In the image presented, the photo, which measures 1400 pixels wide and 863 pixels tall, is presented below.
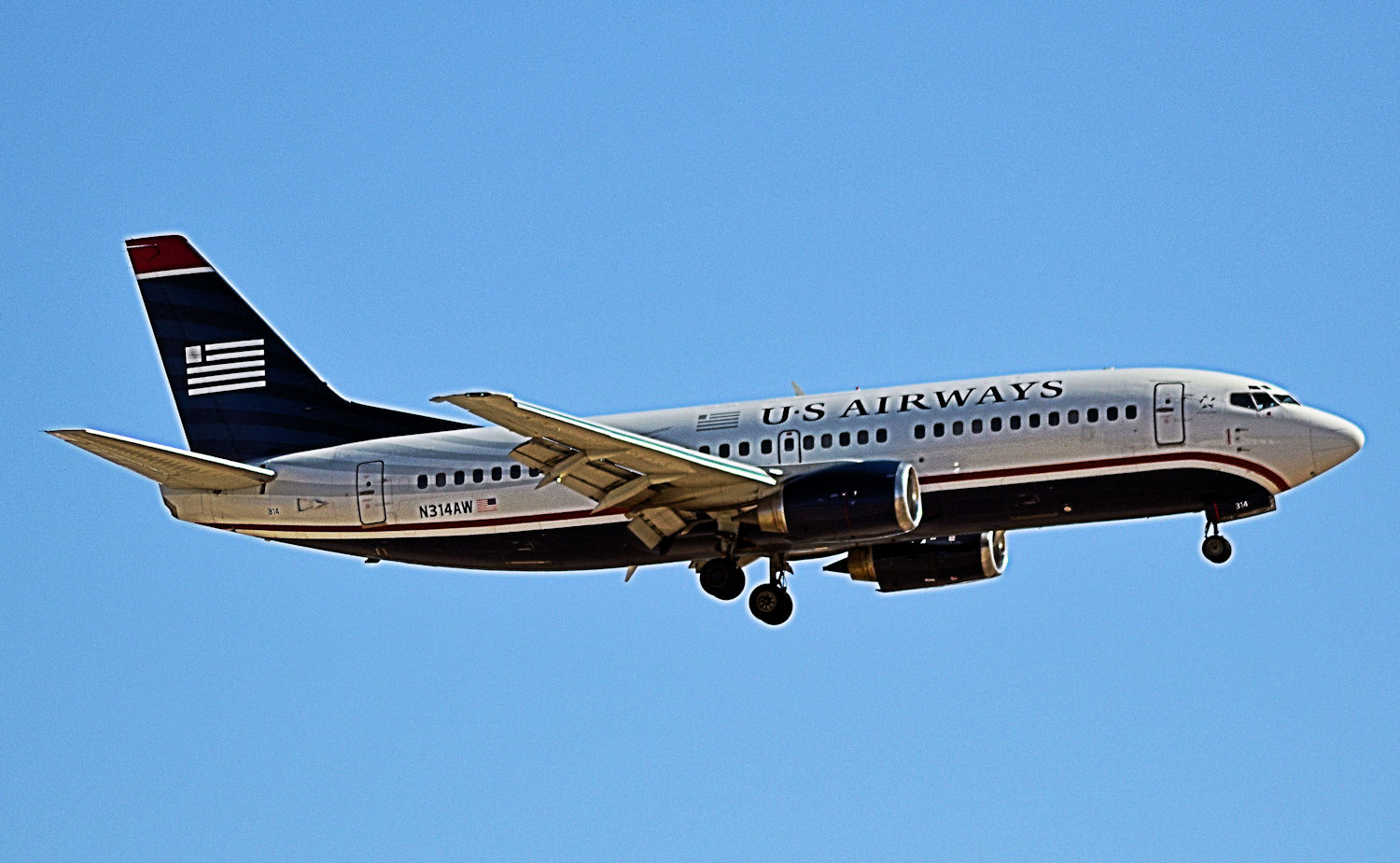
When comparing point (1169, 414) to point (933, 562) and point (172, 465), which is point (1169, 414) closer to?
point (933, 562)

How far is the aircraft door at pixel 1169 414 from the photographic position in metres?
39.9

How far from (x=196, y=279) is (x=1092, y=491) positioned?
863 inches

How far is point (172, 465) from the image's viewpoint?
4366cm

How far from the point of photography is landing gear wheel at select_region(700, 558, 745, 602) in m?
42.7

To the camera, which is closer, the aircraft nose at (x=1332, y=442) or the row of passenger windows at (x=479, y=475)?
the aircraft nose at (x=1332, y=442)

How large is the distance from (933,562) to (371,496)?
39.9ft

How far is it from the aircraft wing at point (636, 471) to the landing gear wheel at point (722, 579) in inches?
48.7

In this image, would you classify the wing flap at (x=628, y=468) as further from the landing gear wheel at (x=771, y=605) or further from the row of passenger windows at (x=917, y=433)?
the landing gear wheel at (x=771, y=605)

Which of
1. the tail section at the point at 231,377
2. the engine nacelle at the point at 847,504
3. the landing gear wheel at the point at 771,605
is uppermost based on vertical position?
the tail section at the point at 231,377

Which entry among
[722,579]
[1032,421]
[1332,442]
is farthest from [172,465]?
[1332,442]

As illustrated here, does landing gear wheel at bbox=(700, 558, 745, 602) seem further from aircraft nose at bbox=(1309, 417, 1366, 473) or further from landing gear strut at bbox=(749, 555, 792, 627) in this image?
aircraft nose at bbox=(1309, 417, 1366, 473)

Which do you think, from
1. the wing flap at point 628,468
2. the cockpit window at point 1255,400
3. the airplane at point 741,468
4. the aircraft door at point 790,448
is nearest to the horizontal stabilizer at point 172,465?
Result: the airplane at point 741,468

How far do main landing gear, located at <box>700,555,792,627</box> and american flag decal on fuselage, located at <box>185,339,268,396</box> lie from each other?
1196cm

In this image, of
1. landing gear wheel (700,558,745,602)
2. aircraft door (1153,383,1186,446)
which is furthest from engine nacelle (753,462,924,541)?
aircraft door (1153,383,1186,446)
